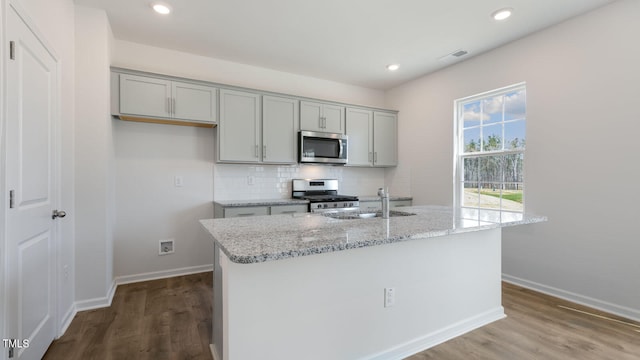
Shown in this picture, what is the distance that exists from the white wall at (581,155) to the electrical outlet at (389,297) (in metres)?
2.08

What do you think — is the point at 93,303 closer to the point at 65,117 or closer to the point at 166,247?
the point at 166,247

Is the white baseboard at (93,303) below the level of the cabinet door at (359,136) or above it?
below

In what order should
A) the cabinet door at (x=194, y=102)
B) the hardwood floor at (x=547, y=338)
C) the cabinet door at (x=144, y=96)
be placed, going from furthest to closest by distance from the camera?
the cabinet door at (x=194, y=102), the cabinet door at (x=144, y=96), the hardwood floor at (x=547, y=338)

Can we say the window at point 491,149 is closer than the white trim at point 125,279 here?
No

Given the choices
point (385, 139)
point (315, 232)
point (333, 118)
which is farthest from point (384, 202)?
point (385, 139)

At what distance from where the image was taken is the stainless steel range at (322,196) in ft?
12.5

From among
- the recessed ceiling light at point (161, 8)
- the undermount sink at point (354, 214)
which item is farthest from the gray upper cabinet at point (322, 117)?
the undermount sink at point (354, 214)

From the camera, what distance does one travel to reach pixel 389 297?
1820 mm

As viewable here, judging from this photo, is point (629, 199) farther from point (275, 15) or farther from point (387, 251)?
point (275, 15)

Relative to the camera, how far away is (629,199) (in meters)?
2.42

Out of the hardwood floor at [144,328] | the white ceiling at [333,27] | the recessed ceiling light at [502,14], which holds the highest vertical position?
the white ceiling at [333,27]

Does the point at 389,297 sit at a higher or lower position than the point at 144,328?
higher

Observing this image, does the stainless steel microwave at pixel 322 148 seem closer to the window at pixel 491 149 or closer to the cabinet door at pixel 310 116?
the cabinet door at pixel 310 116

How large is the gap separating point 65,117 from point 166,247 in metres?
1.72
